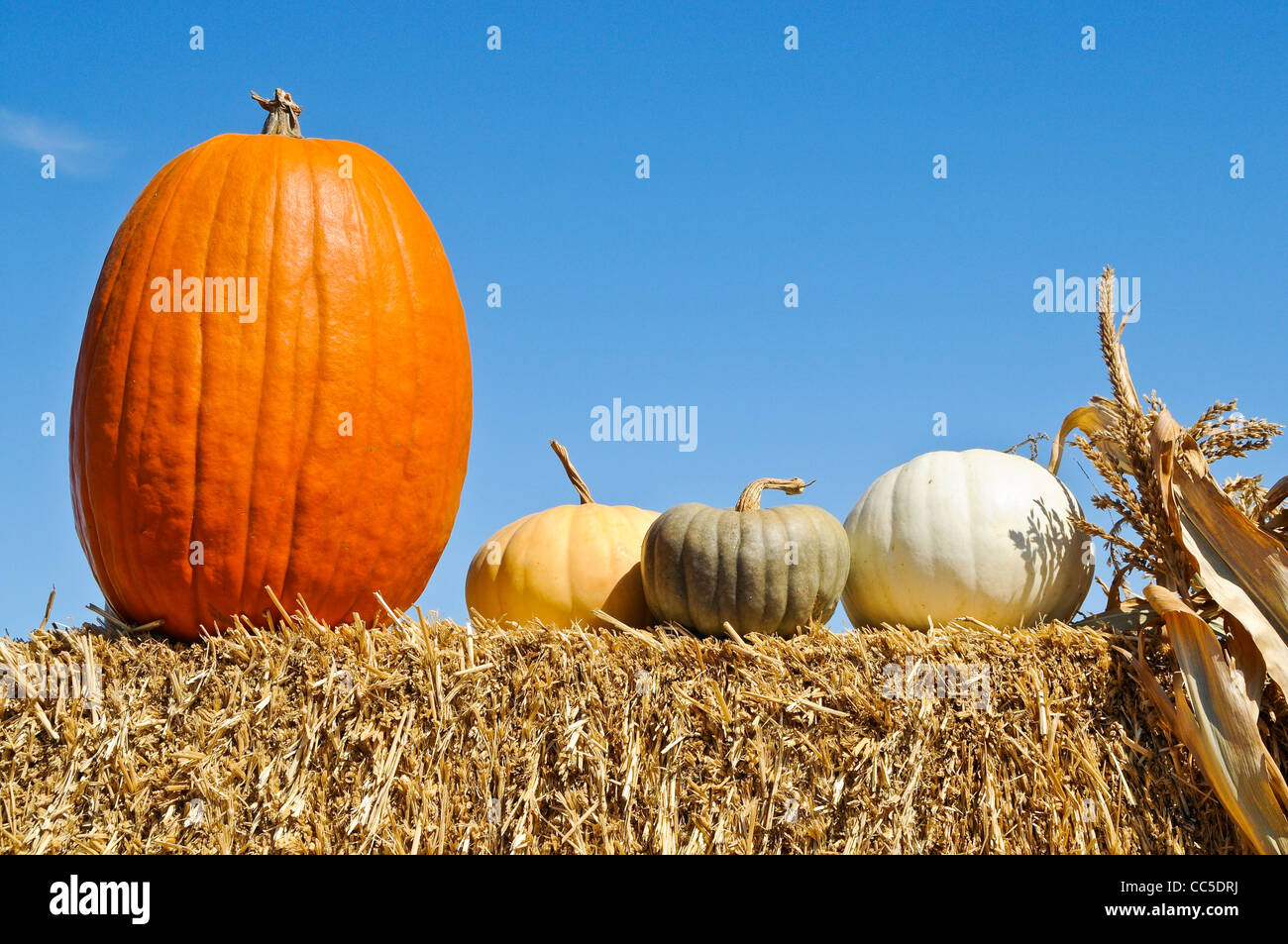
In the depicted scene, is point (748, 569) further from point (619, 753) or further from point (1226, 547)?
point (1226, 547)

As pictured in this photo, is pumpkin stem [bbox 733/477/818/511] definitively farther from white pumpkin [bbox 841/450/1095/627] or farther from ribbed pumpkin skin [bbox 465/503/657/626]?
ribbed pumpkin skin [bbox 465/503/657/626]

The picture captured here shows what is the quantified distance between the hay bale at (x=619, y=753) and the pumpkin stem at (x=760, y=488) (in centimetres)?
59

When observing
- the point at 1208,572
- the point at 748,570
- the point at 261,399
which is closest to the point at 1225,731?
the point at 1208,572

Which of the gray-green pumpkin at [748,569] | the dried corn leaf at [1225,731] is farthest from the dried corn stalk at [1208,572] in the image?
the gray-green pumpkin at [748,569]

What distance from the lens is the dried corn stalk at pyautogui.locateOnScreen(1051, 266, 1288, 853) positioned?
2.54 meters

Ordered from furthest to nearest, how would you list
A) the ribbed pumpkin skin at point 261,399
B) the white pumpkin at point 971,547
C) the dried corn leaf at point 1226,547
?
the white pumpkin at point 971,547
the ribbed pumpkin skin at point 261,399
the dried corn leaf at point 1226,547

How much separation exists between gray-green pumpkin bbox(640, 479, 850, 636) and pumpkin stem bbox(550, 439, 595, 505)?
2.55ft

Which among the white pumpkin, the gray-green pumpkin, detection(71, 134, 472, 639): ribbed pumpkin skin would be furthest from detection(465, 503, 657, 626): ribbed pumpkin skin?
the white pumpkin

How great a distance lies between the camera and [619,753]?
102 inches

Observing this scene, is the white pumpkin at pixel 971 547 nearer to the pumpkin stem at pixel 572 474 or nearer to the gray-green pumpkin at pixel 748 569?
→ the gray-green pumpkin at pixel 748 569

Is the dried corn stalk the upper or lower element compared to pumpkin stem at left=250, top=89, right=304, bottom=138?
lower

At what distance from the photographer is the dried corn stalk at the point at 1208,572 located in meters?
2.54

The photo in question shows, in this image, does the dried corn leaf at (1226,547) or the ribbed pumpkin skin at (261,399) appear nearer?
the dried corn leaf at (1226,547)
